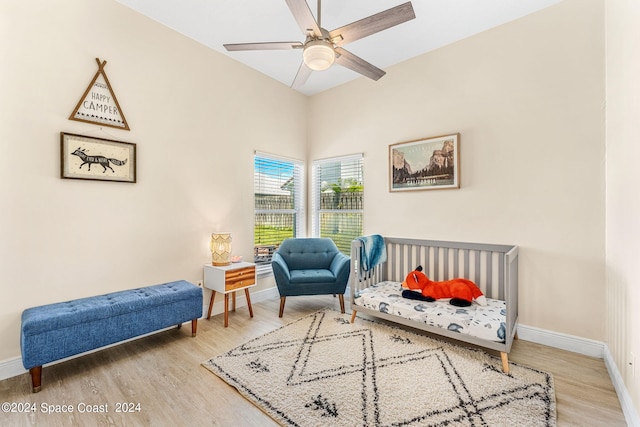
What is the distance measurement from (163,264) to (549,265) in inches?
148

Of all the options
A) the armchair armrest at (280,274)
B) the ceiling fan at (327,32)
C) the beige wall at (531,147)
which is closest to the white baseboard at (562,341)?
the beige wall at (531,147)

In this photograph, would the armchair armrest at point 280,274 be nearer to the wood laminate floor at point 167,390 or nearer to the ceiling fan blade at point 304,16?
the wood laminate floor at point 167,390

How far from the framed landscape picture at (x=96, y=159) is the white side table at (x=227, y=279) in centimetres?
124

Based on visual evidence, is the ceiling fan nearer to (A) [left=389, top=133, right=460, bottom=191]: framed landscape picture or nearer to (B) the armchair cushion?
(A) [left=389, top=133, right=460, bottom=191]: framed landscape picture

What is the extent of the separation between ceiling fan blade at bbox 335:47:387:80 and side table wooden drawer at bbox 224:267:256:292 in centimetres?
230

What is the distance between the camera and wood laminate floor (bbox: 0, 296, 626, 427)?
166cm

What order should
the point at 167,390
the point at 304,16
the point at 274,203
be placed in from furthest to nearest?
the point at 274,203, the point at 167,390, the point at 304,16

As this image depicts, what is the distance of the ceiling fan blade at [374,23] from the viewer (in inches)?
68.2

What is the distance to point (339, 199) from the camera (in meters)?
4.26

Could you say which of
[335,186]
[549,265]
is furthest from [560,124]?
[335,186]

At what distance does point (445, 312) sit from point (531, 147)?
1.75m

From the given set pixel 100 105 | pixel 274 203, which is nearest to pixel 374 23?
pixel 100 105

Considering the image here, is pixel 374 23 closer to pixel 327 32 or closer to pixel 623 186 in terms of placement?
pixel 327 32

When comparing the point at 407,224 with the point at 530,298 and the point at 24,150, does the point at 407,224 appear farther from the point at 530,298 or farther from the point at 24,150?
the point at 24,150
